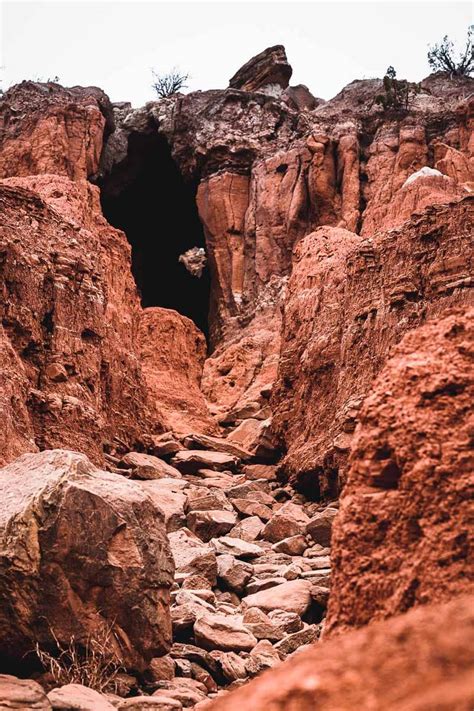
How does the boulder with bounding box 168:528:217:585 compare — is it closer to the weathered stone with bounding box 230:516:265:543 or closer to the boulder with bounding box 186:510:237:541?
the boulder with bounding box 186:510:237:541

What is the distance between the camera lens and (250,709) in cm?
210

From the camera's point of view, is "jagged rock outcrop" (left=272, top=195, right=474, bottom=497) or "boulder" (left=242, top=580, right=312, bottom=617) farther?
"jagged rock outcrop" (left=272, top=195, right=474, bottom=497)

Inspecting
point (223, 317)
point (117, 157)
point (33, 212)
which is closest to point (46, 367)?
point (33, 212)

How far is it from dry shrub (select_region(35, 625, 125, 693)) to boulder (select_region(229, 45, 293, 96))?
121ft

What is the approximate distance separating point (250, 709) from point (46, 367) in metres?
14.3

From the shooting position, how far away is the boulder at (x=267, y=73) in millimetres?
42031

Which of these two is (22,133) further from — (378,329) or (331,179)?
(378,329)

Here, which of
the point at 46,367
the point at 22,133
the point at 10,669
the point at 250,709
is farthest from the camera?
the point at 22,133

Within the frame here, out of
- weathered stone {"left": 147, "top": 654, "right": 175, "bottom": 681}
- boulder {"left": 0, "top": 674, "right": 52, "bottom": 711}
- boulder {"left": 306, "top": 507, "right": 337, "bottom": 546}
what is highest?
boulder {"left": 0, "top": 674, "right": 52, "bottom": 711}

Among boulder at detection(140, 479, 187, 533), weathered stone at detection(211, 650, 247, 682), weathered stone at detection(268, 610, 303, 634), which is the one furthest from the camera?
boulder at detection(140, 479, 187, 533)

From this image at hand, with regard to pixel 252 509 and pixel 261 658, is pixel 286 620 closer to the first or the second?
pixel 261 658

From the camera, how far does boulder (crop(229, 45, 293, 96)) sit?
42.0m

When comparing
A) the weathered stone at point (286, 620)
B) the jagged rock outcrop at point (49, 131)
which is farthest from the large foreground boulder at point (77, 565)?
the jagged rock outcrop at point (49, 131)

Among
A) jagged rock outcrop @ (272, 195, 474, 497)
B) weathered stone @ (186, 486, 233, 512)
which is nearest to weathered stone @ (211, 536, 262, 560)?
weathered stone @ (186, 486, 233, 512)
